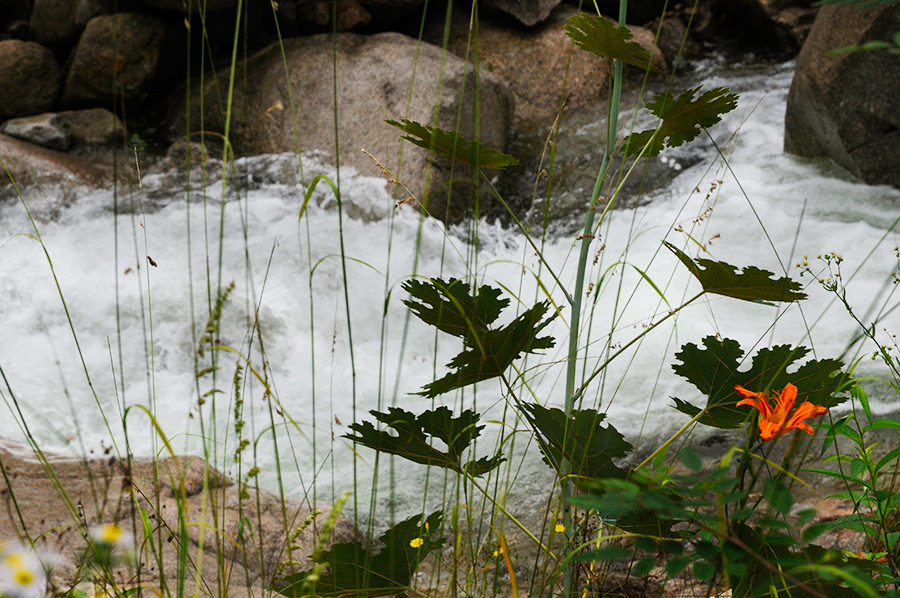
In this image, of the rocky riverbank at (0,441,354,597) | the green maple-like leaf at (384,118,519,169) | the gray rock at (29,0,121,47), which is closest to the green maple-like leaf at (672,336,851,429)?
the green maple-like leaf at (384,118,519,169)

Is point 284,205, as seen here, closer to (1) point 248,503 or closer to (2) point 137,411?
(2) point 137,411

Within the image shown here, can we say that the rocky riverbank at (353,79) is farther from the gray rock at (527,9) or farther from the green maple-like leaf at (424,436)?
the green maple-like leaf at (424,436)

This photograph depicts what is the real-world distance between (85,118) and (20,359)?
3028 millimetres

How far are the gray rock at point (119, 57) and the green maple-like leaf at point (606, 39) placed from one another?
520cm

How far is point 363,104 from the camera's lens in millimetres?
4812

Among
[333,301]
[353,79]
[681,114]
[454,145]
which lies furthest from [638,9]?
[454,145]

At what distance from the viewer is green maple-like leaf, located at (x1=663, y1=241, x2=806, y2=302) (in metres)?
0.92

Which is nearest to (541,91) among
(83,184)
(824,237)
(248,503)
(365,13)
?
(365,13)

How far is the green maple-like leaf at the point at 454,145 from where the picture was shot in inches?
38.6

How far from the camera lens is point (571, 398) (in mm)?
1073

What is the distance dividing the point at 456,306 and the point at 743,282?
432mm

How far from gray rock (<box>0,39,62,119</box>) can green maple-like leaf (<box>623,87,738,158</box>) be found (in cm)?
576

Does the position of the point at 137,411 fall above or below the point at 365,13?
below

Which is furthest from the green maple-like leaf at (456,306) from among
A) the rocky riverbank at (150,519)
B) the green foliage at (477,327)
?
the rocky riverbank at (150,519)
